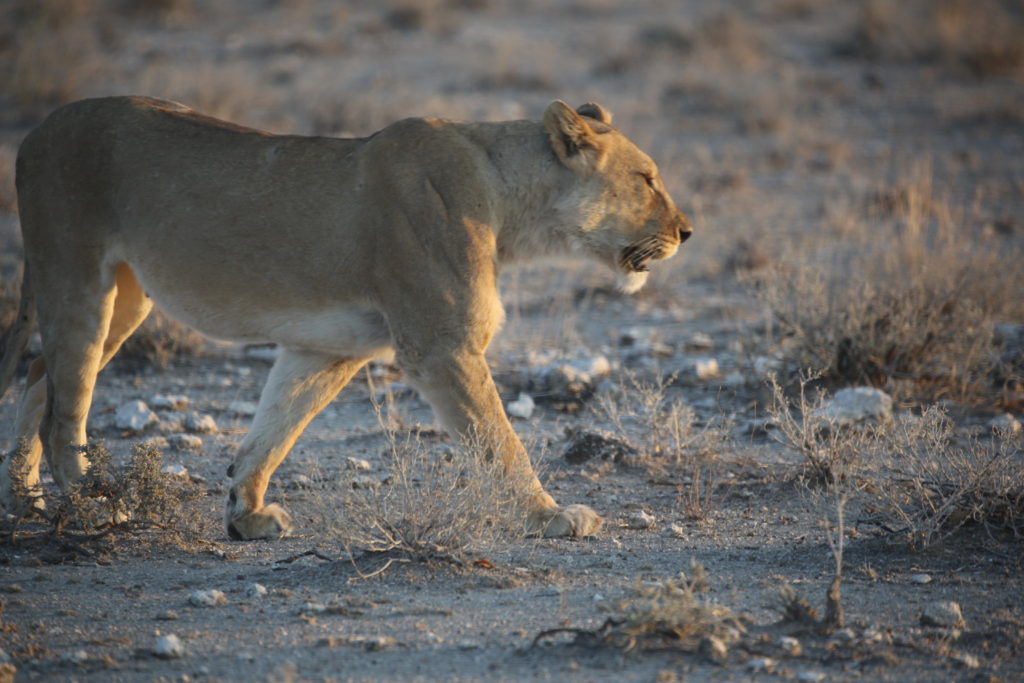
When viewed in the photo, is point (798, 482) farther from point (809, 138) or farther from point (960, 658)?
point (809, 138)

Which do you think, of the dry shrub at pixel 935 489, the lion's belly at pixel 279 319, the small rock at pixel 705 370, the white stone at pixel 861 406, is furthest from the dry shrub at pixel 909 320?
the lion's belly at pixel 279 319

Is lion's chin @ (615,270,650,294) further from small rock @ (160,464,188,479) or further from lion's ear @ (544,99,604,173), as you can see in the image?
small rock @ (160,464,188,479)

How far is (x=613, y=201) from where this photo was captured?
5.29 meters

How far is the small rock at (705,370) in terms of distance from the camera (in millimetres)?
7641

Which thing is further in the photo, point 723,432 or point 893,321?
point 893,321

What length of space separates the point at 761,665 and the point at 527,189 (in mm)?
2439

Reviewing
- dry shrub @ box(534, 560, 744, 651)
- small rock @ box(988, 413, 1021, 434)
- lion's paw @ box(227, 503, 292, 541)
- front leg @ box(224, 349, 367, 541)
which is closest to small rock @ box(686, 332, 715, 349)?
small rock @ box(988, 413, 1021, 434)

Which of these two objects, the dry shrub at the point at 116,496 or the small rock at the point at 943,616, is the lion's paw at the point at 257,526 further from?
the small rock at the point at 943,616

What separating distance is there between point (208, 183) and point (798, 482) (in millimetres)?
3168

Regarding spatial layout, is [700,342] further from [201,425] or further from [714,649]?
[714,649]

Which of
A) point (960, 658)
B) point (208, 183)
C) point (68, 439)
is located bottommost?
point (960, 658)

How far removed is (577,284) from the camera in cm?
979

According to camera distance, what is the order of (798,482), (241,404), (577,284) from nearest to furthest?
(798,482) < (241,404) < (577,284)

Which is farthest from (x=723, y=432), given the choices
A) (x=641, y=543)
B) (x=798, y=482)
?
(x=641, y=543)
